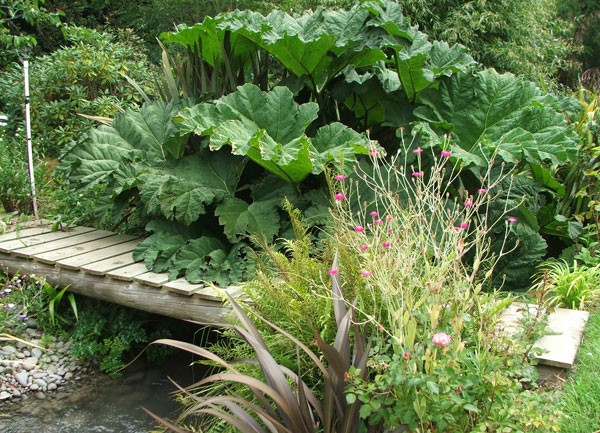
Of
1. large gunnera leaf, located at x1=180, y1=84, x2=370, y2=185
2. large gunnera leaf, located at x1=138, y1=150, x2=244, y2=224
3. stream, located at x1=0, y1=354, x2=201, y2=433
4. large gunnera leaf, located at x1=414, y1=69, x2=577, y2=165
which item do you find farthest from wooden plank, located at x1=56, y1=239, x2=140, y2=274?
large gunnera leaf, located at x1=414, y1=69, x2=577, y2=165

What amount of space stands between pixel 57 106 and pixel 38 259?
2.63 metres

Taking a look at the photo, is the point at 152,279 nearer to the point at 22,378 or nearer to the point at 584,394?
the point at 22,378

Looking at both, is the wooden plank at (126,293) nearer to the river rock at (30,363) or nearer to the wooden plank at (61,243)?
the wooden plank at (61,243)

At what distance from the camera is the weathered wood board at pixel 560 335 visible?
83.5 inches

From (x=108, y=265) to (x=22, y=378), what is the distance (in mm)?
794

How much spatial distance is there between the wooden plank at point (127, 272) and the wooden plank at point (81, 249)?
0.98ft

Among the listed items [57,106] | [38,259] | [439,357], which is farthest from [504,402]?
[57,106]

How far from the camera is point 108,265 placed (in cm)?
330

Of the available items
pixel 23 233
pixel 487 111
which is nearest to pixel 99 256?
pixel 23 233

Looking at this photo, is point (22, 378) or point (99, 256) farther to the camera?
point (99, 256)

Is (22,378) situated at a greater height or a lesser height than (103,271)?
lesser

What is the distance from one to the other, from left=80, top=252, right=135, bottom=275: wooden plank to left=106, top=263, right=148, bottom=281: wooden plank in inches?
1.6

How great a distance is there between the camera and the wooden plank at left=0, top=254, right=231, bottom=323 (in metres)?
2.93

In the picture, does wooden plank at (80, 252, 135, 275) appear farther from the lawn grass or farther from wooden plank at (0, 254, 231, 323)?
the lawn grass
